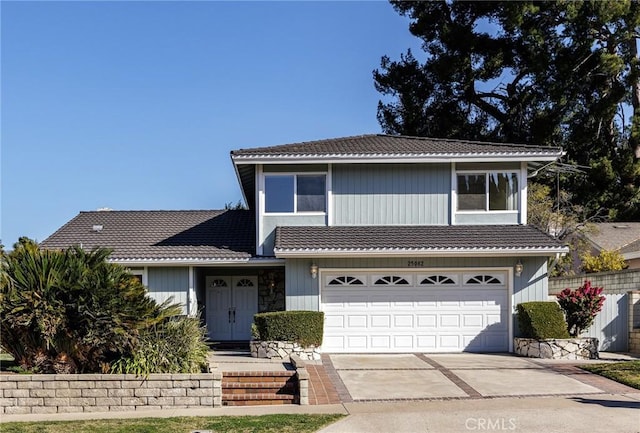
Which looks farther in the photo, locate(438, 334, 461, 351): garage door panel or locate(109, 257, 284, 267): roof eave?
locate(109, 257, 284, 267): roof eave

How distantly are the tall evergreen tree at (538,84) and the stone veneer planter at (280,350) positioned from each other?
21162 mm

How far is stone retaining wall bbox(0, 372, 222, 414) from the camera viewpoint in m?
10.8

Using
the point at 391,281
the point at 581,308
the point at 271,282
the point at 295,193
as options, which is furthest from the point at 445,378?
the point at 271,282

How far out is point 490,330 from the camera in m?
17.6

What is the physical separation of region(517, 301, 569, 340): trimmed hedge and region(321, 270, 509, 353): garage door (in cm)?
105

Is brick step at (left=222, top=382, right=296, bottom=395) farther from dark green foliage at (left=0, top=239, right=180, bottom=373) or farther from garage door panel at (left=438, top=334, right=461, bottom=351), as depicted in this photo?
garage door panel at (left=438, top=334, right=461, bottom=351)

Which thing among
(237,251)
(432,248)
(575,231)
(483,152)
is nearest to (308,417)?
(432,248)

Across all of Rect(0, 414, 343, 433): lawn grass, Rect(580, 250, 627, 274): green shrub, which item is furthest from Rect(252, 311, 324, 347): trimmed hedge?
Rect(580, 250, 627, 274): green shrub

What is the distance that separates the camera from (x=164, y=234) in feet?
66.4

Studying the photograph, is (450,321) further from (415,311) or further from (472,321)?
(415,311)

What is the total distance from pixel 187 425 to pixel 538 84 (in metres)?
29.5

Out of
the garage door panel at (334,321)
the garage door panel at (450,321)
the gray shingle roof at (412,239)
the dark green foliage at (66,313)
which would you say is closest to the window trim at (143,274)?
the gray shingle roof at (412,239)

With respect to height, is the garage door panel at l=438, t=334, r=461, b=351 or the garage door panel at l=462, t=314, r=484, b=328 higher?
the garage door panel at l=462, t=314, r=484, b=328

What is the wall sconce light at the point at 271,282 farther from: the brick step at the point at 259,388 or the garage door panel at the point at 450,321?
the brick step at the point at 259,388
